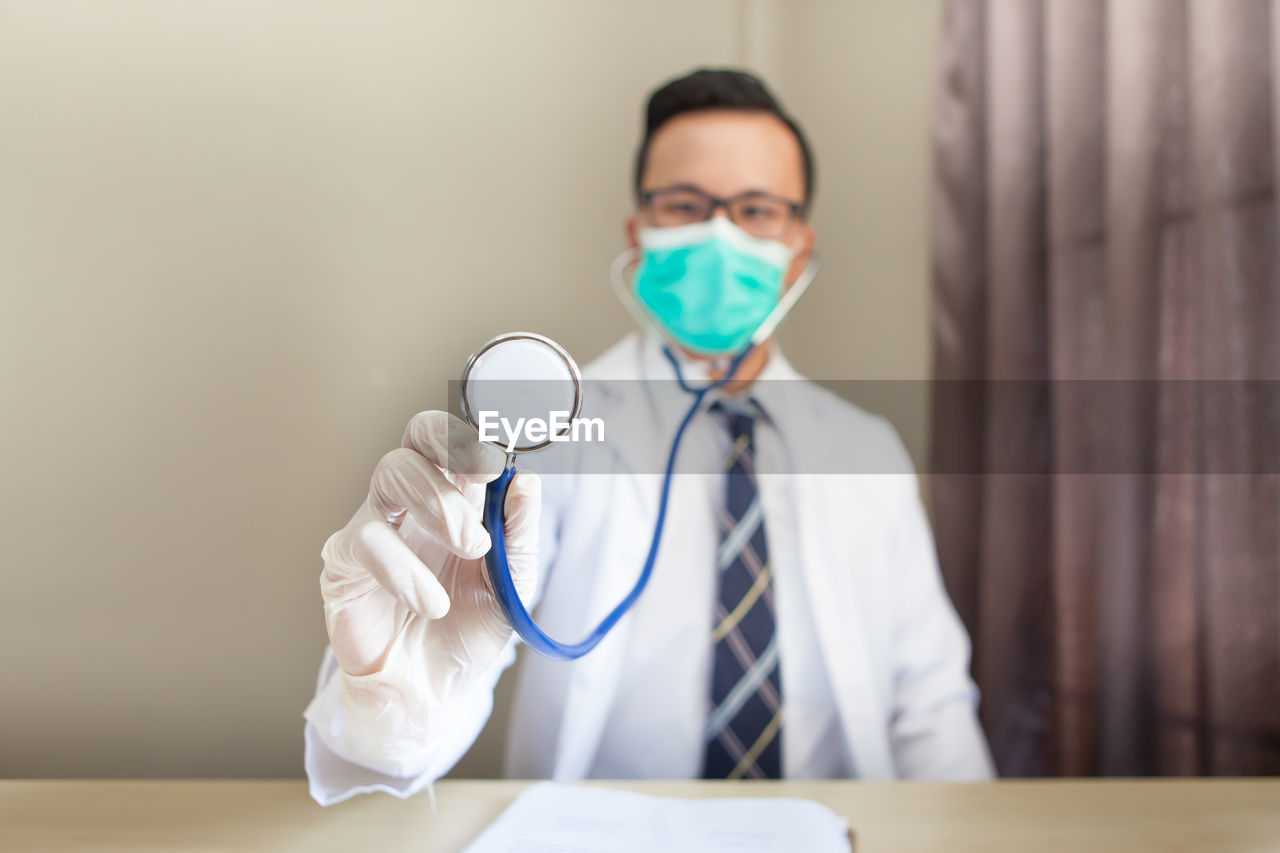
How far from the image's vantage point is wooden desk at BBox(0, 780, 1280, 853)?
2.21 feet

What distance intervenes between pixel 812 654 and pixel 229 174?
107 cm

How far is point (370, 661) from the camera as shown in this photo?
0.59m

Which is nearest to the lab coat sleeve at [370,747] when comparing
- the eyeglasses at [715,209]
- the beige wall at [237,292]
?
the beige wall at [237,292]

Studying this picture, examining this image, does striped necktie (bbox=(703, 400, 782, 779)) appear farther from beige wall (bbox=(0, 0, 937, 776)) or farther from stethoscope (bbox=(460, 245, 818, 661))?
stethoscope (bbox=(460, 245, 818, 661))

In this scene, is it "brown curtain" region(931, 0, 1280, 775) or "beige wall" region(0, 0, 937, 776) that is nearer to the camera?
"brown curtain" region(931, 0, 1280, 775)

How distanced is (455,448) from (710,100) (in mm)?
751

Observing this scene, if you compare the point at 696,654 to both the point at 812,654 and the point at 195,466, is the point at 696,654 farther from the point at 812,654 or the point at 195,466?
the point at 195,466

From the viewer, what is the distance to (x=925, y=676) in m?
1.04

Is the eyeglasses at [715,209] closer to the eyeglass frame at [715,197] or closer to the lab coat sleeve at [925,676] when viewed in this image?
the eyeglass frame at [715,197]

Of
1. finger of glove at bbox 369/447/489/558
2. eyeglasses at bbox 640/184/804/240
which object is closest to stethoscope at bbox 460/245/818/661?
finger of glove at bbox 369/447/489/558

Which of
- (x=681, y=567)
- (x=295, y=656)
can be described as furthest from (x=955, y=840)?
(x=295, y=656)

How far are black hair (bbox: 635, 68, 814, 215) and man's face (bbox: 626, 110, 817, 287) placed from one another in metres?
0.01

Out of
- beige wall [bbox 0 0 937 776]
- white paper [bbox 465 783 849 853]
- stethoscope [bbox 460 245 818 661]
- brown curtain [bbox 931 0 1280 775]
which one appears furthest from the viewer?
beige wall [bbox 0 0 937 776]

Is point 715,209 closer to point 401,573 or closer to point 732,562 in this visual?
point 732,562
